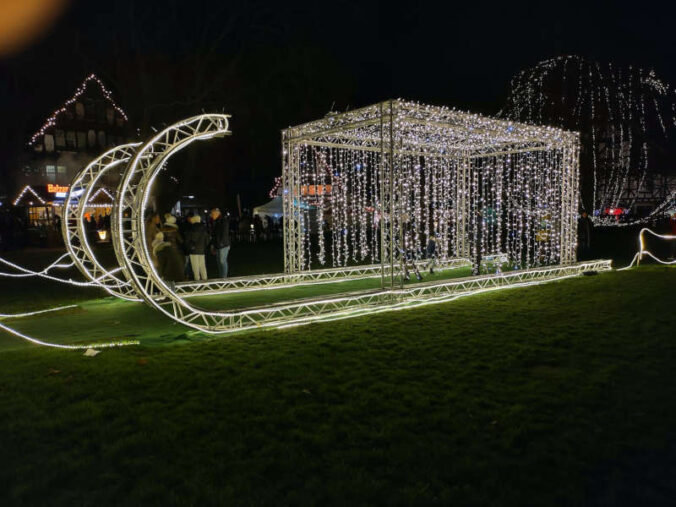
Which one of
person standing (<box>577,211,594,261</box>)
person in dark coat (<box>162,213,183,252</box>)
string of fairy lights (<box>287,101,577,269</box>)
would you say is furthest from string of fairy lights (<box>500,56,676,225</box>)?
person in dark coat (<box>162,213,183,252</box>)

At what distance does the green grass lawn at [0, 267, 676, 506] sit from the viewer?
124 inches

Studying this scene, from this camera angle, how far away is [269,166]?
3272cm

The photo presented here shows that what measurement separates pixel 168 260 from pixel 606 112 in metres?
21.6

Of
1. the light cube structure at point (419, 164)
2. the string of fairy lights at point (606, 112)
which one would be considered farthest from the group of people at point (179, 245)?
the string of fairy lights at point (606, 112)

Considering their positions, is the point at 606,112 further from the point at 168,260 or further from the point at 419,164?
the point at 168,260

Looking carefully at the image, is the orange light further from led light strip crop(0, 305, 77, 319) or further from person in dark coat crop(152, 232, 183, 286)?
person in dark coat crop(152, 232, 183, 286)

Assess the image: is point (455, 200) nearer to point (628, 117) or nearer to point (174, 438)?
point (628, 117)

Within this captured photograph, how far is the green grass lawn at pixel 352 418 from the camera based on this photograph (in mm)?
3154

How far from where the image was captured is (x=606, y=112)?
2314cm

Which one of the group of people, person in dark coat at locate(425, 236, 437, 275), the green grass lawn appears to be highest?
the group of people

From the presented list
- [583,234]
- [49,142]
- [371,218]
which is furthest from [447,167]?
[49,142]

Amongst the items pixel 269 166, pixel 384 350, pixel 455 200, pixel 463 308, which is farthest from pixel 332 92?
pixel 384 350

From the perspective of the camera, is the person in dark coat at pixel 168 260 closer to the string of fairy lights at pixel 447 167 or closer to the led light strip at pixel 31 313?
the led light strip at pixel 31 313

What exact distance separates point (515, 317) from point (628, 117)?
1468cm
